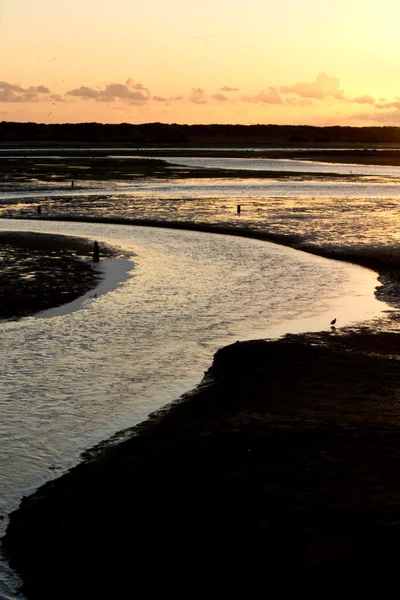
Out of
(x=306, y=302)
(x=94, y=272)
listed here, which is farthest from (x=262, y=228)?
(x=306, y=302)

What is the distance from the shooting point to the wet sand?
9734 millimetres

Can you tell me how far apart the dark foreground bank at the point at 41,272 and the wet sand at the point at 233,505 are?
11873 millimetres

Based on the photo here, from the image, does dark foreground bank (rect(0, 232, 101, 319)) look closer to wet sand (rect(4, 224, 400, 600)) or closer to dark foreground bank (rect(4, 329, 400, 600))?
wet sand (rect(4, 224, 400, 600))

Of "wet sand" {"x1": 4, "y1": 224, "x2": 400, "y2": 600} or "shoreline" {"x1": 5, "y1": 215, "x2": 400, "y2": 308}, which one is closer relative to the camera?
"wet sand" {"x1": 4, "y1": 224, "x2": 400, "y2": 600}

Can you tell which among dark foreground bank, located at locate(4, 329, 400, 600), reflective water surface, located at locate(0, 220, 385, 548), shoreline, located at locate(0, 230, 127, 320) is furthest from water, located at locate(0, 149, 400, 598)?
shoreline, located at locate(0, 230, 127, 320)

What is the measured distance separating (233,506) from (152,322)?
13253mm

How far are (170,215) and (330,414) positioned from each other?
133ft

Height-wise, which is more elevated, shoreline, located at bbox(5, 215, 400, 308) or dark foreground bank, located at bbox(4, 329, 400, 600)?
shoreline, located at bbox(5, 215, 400, 308)

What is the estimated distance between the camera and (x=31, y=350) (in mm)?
21031

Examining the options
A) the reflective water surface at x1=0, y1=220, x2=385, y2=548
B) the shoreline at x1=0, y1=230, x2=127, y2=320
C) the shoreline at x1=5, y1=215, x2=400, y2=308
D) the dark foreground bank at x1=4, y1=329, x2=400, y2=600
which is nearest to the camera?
the dark foreground bank at x1=4, y1=329, x2=400, y2=600

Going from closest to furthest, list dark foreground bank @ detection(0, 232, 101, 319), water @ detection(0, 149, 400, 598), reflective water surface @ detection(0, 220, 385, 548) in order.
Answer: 1. reflective water surface @ detection(0, 220, 385, 548)
2. water @ detection(0, 149, 400, 598)
3. dark foreground bank @ detection(0, 232, 101, 319)

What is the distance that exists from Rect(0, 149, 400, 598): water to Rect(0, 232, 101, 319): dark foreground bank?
4.19 feet

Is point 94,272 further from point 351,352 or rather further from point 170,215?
point 170,215

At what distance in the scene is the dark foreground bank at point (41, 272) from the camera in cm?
2689
